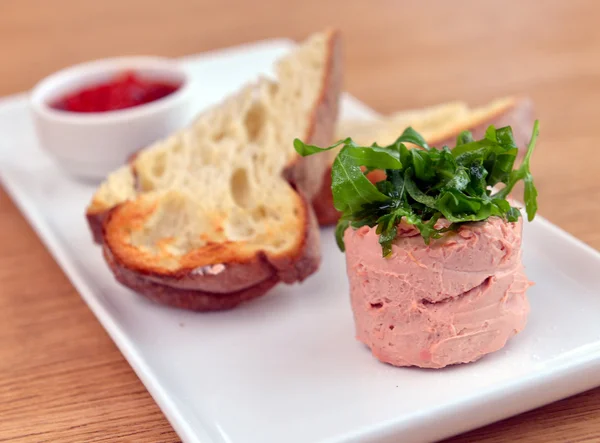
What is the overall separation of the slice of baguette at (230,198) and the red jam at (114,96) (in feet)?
1.75

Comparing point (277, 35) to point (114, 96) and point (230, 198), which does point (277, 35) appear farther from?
point (230, 198)

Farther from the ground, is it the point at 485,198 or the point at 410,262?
the point at 485,198

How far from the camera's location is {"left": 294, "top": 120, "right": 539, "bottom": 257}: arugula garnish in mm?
2186

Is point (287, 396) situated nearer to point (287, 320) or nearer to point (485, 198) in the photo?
point (287, 320)

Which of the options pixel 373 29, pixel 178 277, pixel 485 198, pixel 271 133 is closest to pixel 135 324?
pixel 178 277

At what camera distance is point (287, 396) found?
7.70 feet

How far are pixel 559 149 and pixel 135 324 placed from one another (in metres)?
2.14

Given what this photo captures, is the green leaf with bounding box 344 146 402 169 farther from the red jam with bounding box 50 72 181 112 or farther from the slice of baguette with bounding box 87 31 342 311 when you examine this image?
the red jam with bounding box 50 72 181 112

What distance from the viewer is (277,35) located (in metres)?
5.77

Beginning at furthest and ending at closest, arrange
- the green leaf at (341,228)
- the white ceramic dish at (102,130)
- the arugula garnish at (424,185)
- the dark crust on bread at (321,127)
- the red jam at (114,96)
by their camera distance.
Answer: the red jam at (114,96)
the white ceramic dish at (102,130)
the dark crust on bread at (321,127)
the green leaf at (341,228)
the arugula garnish at (424,185)

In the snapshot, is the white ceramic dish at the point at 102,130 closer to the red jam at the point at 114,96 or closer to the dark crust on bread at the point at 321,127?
the red jam at the point at 114,96

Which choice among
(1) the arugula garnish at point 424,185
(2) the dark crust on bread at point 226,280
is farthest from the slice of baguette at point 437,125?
(1) the arugula garnish at point 424,185

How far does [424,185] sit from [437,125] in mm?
1522

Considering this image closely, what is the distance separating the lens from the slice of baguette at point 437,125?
3270 millimetres
